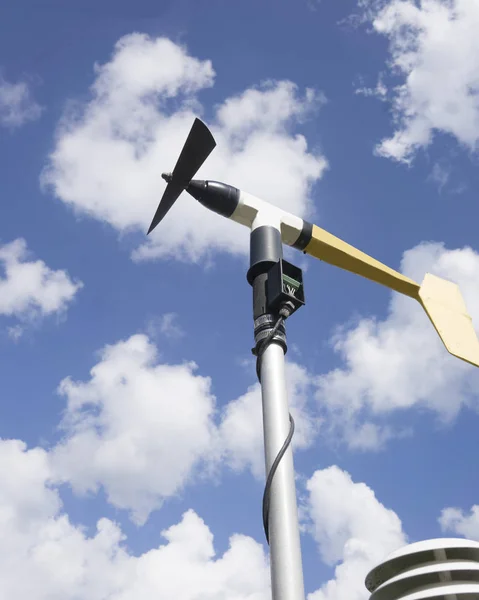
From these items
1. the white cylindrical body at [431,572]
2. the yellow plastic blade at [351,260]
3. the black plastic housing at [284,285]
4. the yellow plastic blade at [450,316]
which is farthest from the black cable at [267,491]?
the yellow plastic blade at [450,316]

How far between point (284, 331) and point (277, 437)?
1.07 m

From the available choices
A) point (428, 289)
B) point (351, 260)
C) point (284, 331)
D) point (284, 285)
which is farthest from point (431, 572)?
point (428, 289)

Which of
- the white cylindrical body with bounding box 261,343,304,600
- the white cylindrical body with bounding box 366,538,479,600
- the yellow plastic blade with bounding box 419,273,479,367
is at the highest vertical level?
the yellow plastic blade with bounding box 419,273,479,367

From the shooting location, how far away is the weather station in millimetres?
3361

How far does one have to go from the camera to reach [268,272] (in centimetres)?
580

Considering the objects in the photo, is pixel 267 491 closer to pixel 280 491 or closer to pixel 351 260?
pixel 280 491

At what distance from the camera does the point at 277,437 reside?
472 centimetres

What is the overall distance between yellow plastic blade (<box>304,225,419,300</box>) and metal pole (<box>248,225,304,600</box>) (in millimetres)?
1241

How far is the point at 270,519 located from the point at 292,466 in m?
0.46

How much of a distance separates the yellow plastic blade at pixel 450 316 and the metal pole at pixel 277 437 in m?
2.98

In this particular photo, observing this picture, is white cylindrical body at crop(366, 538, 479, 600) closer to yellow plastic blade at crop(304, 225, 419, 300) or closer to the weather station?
the weather station

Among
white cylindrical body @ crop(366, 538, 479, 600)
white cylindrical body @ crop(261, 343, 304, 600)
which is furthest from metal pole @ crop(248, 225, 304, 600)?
white cylindrical body @ crop(366, 538, 479, 600)

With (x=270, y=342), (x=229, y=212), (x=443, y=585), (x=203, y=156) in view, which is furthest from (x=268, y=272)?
(x=443, y=585)

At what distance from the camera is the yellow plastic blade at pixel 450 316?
745 centimetres
